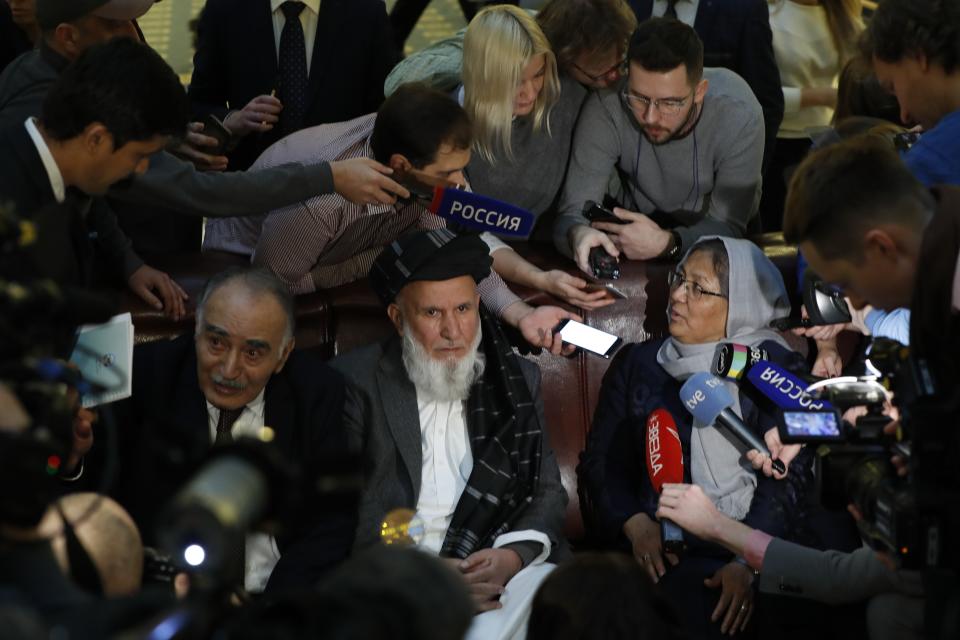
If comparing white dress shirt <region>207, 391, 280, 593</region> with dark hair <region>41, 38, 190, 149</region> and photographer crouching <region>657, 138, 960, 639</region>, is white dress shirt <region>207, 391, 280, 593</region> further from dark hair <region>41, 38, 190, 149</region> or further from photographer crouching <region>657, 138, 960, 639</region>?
photographer crouching <region>657, 138, 960, 639</region>

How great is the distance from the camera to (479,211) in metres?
3.66

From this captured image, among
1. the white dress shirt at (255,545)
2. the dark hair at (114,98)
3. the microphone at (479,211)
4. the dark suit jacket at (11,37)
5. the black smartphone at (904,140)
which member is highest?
the dark hair at (114,98)

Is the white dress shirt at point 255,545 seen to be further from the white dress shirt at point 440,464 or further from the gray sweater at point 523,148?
the gray sweater at point 523,148

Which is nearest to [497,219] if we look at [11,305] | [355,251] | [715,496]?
[355,251]

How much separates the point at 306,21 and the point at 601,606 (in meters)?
2.98

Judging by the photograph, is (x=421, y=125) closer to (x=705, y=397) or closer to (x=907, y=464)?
(x=705, y=397)

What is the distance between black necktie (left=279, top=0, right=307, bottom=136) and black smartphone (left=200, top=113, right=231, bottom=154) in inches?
19.2

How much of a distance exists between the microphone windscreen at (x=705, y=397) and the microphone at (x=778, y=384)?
0.33 feet

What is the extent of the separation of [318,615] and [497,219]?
2.09 metres

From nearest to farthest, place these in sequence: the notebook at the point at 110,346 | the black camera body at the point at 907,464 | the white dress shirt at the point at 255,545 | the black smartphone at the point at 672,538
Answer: the black camera body at the point at 907,464
the notebook at the point at 110,346
the white dress shirt at the point at 255,545
the black smartphone at the point at 672,538

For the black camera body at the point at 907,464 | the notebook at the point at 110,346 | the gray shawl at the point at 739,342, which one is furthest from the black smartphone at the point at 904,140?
the notebook at the point at 110,346

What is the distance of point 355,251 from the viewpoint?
432 centimetres

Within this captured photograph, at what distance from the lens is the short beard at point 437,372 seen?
3.95 metres

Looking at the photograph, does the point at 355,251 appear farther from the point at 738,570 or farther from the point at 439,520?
the point at 738,570
